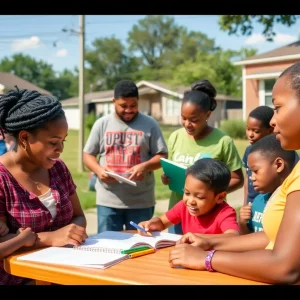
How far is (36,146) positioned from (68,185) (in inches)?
15.3

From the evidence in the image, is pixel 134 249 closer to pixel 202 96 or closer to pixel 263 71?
pixel 202 96

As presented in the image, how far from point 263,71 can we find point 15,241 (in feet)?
74.9

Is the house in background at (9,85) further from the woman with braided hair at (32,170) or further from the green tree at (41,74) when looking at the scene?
the green tree at (41,74)

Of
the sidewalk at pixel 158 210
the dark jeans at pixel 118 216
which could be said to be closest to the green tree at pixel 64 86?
the sidewalk at pixel 158 210

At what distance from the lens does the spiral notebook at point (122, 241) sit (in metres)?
2.44

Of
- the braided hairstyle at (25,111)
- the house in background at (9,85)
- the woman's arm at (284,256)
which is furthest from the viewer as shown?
the house in background at (9,85)

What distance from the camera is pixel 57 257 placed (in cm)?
226

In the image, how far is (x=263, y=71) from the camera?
2384cm

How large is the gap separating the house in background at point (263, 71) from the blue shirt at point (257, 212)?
1976 centimetres

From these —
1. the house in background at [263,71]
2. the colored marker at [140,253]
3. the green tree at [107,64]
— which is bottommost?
the colored marker at [140,253]

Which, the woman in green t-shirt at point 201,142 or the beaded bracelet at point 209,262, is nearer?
the beaded bracelet at point 209,262

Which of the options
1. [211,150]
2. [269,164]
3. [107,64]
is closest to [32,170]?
[269,164]
